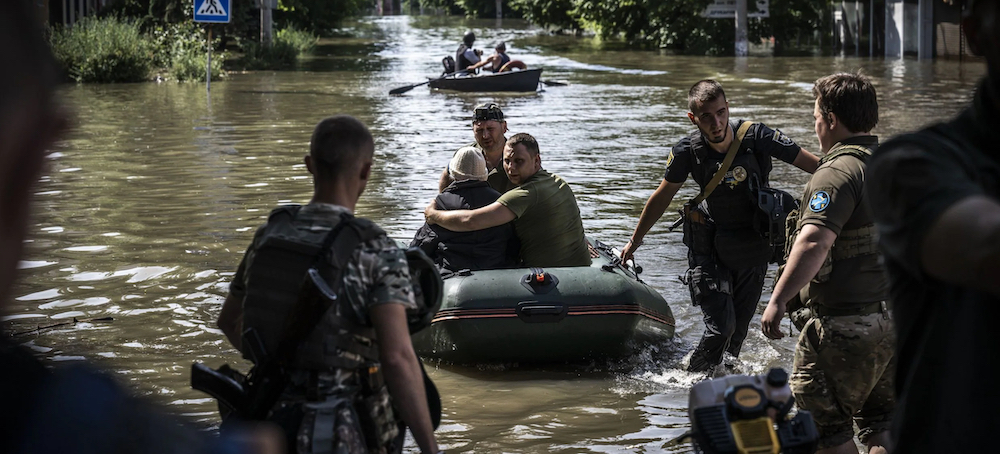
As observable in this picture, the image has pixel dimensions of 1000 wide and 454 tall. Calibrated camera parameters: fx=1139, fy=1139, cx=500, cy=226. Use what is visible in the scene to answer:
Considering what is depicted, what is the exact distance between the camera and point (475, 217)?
689cm

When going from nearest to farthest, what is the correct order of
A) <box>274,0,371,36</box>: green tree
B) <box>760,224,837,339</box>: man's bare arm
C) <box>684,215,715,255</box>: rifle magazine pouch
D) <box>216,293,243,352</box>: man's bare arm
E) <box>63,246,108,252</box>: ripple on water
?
<box>216,293,243,352</box>: man's bare arm < <box>760,224,837,339</box>: man's bare arm < <box>684,215,715,255</box>: rifle magazine pouch < <box>63,246,108,252</box>: ripple on water < <box>274,0,371,36</box>: green tree

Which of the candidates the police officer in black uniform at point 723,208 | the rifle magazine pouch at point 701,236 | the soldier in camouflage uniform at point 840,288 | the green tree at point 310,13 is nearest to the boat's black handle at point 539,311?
the police officer in black uniform at point 723,208

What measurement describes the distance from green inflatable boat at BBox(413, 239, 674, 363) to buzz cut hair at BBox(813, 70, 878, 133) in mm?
2602

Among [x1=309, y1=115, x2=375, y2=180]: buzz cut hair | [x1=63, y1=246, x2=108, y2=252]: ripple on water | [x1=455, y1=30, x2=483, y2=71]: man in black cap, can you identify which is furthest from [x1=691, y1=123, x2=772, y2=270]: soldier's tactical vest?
[x1=455, y1=30, x2=483, y2=71]: man in black cap

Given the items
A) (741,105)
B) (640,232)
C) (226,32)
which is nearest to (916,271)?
(640,232)

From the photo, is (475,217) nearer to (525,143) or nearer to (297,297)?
(525,143)

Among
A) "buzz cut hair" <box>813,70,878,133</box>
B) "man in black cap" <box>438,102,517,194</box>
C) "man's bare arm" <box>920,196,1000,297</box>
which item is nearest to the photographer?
"man's bare arm" <box>920,196,1000,297</box>

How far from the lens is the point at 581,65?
123 feet

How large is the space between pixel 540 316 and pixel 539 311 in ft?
0.12

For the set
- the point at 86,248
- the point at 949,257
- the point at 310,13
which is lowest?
the point at 86,248

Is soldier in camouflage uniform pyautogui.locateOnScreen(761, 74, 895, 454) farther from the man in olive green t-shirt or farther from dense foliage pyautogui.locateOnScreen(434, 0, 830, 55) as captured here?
dense foliage pyautogui.locateOnScreen(434, 0, 830, 55)

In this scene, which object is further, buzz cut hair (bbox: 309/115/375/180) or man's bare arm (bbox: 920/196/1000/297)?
buzz cut hair (bbox: 309/115/375/180)

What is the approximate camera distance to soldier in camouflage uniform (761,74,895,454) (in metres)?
4.25

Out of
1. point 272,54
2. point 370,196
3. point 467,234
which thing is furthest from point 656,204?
point 272,54
